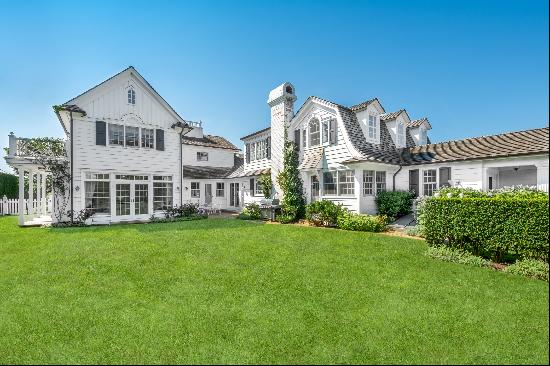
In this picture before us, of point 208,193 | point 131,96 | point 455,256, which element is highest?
point 131,96

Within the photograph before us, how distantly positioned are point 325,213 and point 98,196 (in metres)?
12.4

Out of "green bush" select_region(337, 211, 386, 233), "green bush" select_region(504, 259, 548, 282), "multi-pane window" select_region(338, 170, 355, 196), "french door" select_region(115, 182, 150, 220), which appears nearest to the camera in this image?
"green bush" select_region(504, 259, 548, 282)

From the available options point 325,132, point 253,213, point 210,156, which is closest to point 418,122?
point 325,132

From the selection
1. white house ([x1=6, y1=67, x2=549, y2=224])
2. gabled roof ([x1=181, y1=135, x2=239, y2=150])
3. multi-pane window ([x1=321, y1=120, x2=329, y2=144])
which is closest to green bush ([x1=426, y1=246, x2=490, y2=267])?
white house ([x1=6, y1=67, x2=549, y2=224])

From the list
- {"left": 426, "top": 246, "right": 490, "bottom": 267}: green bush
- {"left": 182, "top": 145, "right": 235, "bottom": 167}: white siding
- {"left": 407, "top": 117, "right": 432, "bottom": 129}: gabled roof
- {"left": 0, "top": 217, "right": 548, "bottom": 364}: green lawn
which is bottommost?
{"left": 0, "top": 217, "right": 548, "bottom": 364}: green lawn

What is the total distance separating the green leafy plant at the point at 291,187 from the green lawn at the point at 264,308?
8.30 meters

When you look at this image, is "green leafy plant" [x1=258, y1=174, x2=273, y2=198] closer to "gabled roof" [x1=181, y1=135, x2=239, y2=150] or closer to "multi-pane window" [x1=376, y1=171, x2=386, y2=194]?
"multi-pane window" [x1=376, y1=171, x2=386, y2=194]

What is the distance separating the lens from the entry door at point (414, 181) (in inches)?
597

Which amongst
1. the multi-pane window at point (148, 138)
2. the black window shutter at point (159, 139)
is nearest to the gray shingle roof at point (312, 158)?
the black window shutter at point (159, 139)

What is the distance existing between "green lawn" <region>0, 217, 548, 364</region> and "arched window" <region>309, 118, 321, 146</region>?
10.0m

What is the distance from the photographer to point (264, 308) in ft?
15.4

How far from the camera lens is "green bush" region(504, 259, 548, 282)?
571 centimetres

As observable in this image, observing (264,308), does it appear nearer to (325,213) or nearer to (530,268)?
(530,268)

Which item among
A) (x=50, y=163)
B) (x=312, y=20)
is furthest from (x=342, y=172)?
(x=50, y=163)
